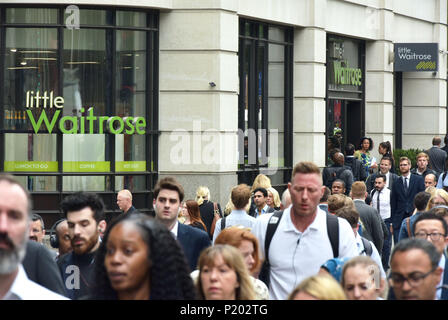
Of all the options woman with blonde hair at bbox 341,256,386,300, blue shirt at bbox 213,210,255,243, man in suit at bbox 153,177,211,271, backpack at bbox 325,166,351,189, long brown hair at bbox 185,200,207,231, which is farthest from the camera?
backpack at bbox 325,166,351,189

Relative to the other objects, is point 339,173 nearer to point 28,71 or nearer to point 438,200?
point 28,71

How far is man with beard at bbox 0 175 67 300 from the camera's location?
4168 millimetres

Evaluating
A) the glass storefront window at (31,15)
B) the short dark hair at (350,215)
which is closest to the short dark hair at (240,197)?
the short dark hair at (350,215)

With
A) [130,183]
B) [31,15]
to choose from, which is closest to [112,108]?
[130,183]

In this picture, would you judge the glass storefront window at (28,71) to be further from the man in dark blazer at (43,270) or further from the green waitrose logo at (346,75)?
the man in dark blazer at (43,270)

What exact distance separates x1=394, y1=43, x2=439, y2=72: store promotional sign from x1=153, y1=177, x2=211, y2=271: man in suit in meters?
22.3

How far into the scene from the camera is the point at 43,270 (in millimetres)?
6875

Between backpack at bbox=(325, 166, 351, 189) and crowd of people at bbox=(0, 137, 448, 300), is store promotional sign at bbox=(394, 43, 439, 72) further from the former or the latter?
crowd of people at bbox=(0, 137, 448, 300)

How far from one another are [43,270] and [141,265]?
2433mm

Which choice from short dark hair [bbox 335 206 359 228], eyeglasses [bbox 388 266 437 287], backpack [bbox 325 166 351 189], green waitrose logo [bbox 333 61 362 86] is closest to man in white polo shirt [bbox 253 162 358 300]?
eyeglasses [bbox 388 266 437 287]

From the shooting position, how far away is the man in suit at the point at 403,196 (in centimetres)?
1745

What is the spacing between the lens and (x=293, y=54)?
25.7 meters

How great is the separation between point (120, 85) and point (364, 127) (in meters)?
11.1

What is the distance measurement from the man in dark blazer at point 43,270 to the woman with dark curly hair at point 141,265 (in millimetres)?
2073
